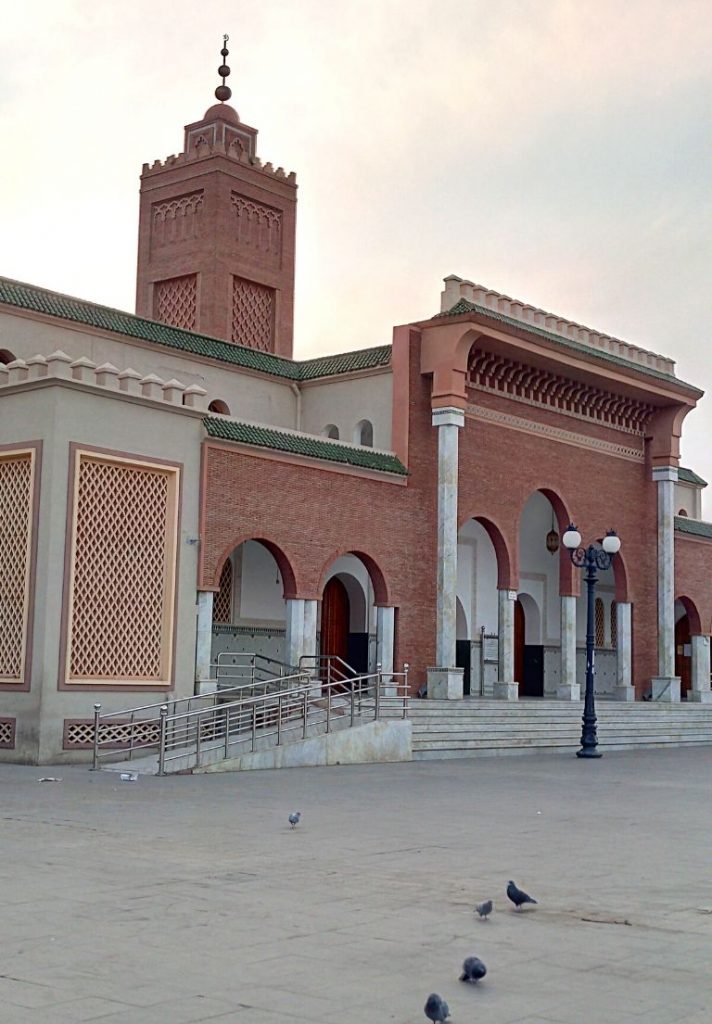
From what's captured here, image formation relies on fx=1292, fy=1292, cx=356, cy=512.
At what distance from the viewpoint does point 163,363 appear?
24.4 m

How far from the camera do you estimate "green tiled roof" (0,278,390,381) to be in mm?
22312

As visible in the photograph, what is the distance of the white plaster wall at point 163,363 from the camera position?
22.1 metres

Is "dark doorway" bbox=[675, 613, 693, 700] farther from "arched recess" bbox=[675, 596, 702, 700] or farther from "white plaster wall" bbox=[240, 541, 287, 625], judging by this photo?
"white plaster wall" bbox=[240, 541, 287, 625]

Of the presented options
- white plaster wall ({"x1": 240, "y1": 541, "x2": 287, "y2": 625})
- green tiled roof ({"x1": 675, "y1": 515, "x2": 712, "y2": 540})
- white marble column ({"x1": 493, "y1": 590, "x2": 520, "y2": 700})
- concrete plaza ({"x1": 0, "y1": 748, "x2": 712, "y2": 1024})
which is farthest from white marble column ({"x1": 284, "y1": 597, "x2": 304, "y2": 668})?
green tiled roof ({"x1": 675, "y1": 515, "x2": 712, "y2": 540})

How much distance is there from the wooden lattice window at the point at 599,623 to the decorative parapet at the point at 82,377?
1750 centimetres

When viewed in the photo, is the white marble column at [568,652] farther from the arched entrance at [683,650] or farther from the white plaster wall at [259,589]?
the arched entrance at [683,650]

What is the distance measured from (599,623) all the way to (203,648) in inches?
658

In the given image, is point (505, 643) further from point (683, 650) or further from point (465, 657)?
point (683, 650)

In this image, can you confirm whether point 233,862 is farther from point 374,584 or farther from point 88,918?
point 374,584

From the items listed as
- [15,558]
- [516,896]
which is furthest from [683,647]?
[516,896]

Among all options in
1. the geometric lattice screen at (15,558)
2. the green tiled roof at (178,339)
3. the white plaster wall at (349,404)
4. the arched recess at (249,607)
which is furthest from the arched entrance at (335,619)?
the geometric lattice screen at (15,558)

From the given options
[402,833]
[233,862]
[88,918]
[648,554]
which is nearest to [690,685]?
[648,554]

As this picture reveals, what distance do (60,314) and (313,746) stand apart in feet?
29.6

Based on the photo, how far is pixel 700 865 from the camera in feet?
29.7
